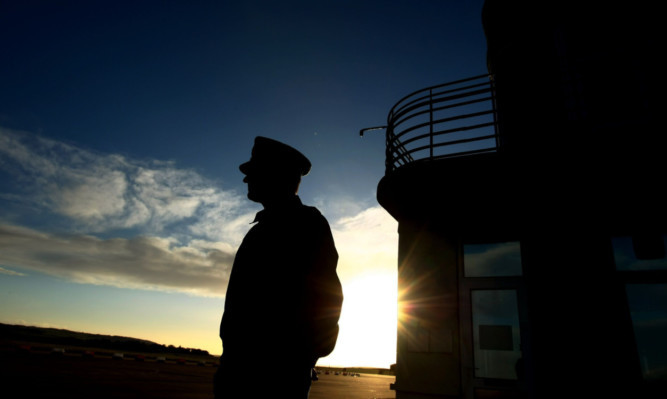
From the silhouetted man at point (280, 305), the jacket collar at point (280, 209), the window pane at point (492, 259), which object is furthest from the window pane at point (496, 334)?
the jacket collar at point (280, 209)

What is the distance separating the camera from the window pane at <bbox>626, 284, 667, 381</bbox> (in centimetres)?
409

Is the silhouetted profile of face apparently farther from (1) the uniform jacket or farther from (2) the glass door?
(2) the glass door

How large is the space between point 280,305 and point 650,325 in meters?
5.18

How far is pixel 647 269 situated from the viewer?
444 cm

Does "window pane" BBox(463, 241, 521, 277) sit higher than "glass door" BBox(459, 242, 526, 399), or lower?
higher

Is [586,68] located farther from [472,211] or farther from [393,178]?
[393,178]

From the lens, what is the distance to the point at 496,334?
4.89 m

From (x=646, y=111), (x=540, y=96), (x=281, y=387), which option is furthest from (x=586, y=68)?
(x=281, y=387)

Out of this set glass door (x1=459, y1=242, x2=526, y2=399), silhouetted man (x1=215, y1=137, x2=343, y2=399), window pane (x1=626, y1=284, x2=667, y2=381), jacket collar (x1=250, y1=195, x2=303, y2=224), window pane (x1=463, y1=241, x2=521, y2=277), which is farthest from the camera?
window pane (x1=463, y1=241, x2=521, y2=277)

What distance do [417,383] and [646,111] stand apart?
505 cm

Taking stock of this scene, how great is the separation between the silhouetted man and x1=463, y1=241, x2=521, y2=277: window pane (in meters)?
4.37

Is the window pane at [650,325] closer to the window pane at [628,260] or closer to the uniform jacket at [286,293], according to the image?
the window pane at [628,260]

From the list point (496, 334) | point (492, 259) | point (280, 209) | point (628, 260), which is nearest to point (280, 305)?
point (280, 209)

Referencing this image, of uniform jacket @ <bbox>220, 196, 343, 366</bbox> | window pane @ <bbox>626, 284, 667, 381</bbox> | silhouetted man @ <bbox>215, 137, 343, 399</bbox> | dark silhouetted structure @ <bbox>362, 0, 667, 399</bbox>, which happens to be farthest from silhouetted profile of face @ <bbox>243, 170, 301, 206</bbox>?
window pane @ <bbox>626, 284, 667, 381</bbox>
